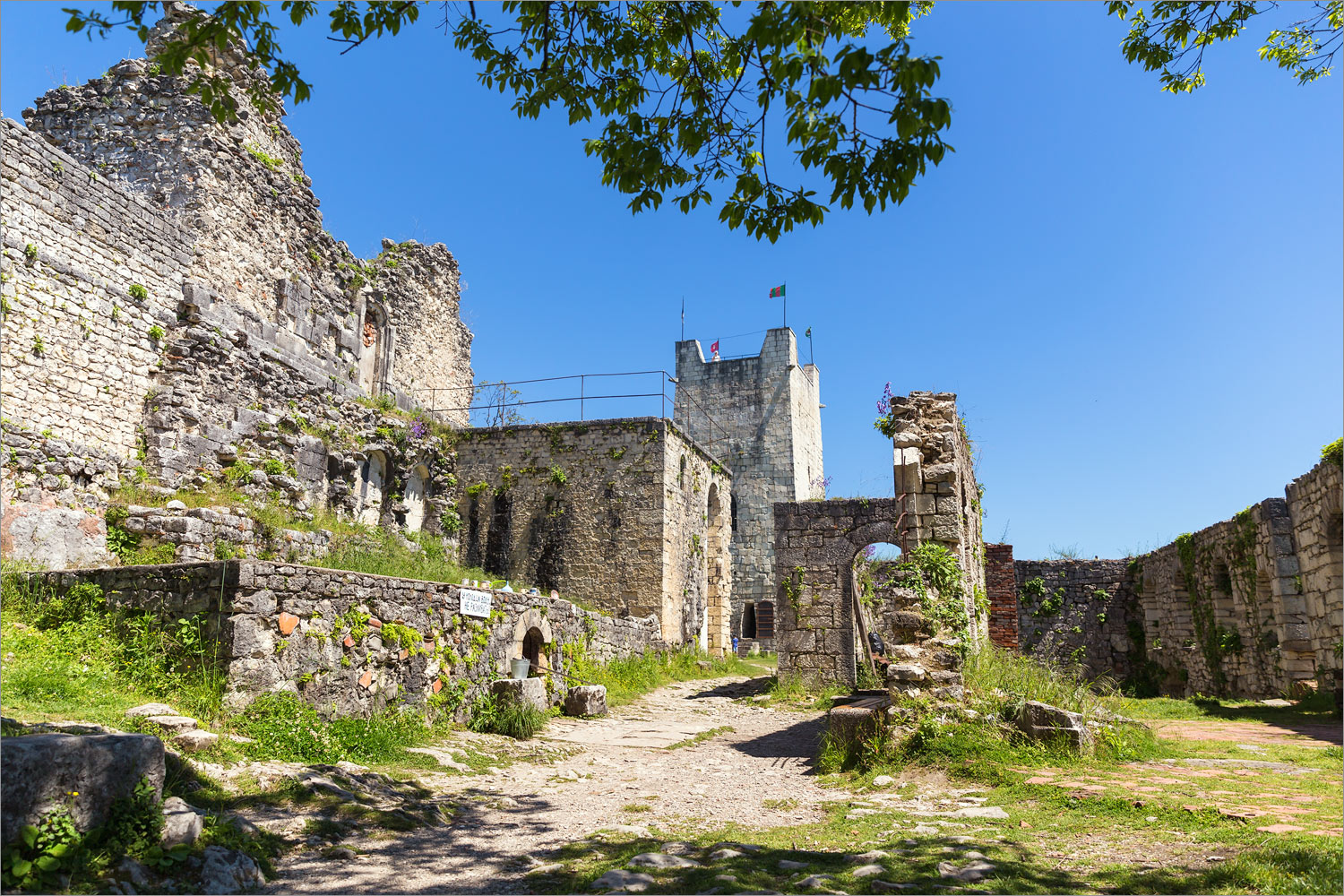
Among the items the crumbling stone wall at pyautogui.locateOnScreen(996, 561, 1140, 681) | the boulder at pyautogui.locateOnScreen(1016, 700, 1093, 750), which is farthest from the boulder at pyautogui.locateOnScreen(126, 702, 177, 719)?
the crumbling stone wall at pyautogui.locateOnScreen(996, 561, 1140, 681)

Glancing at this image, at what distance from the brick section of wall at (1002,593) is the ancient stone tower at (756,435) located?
11.5 meters

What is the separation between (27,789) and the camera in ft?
11.2

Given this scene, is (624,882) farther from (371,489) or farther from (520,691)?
(371,489)

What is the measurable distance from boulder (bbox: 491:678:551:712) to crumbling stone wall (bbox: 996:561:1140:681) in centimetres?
1332

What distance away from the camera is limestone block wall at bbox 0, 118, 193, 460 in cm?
898

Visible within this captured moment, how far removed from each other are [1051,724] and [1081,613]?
14.3 metres

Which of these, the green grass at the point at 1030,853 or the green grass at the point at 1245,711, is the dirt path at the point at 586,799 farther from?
the green grass at the point at 1245,711

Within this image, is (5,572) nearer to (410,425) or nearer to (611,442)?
(410,425)

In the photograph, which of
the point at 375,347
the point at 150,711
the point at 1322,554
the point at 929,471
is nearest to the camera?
the point at 150,711

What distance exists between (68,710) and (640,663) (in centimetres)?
1075

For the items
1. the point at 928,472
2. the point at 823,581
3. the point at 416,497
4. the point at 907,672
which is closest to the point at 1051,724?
the point at 907,672

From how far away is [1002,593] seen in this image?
55.1 ft

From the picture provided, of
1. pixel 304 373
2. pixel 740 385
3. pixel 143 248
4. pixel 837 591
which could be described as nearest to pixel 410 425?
pixel 304 373

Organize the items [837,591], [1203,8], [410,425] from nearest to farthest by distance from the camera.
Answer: [1203,8], [837,591], [410,425]
